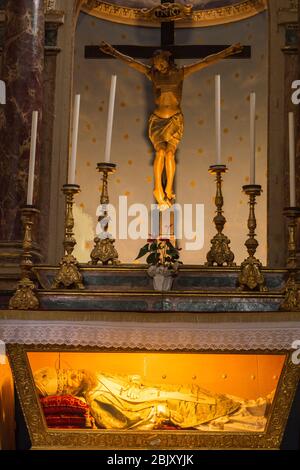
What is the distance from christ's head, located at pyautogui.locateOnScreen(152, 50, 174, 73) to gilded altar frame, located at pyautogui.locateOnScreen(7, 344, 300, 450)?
3709mm

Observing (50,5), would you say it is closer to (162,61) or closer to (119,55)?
(119,55)

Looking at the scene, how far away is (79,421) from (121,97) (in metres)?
5.10

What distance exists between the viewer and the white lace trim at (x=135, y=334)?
5.71 metres

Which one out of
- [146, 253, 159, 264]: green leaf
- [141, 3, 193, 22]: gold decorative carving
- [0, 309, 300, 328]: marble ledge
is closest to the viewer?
[0, 309, 300, 328]: marble ledge

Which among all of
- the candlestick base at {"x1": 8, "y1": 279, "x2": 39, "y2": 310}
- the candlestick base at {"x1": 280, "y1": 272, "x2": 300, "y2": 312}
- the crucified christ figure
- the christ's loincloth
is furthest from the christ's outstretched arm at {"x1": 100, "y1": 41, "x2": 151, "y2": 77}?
the candlestick base at {"x1": 280, "y1": 272, "x2": 300, "y2": 312}

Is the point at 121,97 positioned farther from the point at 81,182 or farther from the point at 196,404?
the point at 196,404

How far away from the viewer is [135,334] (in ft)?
18.8

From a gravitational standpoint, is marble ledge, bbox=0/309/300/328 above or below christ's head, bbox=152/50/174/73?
below

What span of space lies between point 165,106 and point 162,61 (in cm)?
51

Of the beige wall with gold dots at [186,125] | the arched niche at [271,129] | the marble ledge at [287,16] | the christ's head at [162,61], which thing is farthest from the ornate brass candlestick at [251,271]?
the marble ledge at [287,16]

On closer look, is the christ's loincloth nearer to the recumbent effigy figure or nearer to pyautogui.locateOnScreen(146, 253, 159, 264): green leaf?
pyautogui.locateOnScreen(146, 253, 159, 264): green leaf

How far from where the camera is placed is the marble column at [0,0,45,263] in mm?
Result: 8336

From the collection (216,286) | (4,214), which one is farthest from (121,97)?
(216,286)
